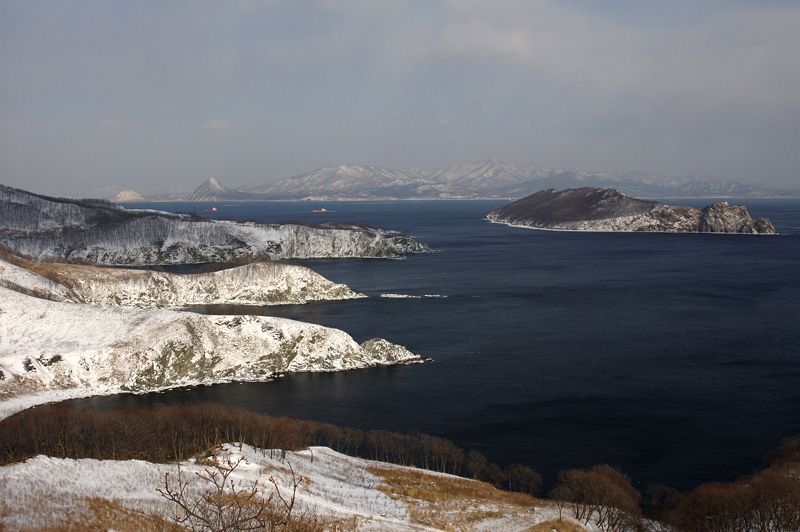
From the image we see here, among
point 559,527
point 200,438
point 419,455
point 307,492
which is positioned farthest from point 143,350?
point 559,527

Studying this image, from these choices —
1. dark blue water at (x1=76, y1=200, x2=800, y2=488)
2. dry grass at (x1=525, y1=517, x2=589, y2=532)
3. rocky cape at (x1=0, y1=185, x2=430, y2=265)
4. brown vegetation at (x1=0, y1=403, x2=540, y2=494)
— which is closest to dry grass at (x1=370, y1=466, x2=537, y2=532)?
dry grass at (x1=525, y1=517, x2=589, y2=532)

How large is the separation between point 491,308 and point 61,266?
192 feet

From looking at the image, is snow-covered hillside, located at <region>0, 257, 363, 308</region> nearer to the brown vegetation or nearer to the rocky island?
the rocky island

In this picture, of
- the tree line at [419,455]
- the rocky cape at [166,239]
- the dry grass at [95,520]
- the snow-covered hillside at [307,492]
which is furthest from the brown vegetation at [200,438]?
the rocky cape at [166,239]

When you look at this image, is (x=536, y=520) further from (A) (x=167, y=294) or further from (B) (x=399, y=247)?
(B) (x=399, y=247)

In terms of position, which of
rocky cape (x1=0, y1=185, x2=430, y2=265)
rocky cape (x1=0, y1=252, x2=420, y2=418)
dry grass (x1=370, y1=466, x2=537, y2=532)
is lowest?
dry grass (x1=370, y1=466, x2=537, y2=532)

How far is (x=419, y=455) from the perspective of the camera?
35.1 meters

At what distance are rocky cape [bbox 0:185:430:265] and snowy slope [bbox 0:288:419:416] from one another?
222 feet

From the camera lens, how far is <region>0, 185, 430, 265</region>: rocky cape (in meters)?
129

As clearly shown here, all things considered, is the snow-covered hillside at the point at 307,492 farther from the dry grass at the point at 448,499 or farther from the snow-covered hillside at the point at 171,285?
the snow-covered hillside at the point at 171,285

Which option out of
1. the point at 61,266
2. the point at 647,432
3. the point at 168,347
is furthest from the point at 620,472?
the point at 61,266

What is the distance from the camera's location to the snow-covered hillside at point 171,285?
7356 centimetres

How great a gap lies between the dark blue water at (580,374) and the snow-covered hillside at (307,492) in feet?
22.1

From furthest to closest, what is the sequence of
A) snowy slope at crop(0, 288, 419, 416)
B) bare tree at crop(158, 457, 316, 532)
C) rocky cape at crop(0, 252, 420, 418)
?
1. snowy slope at crop(0, 288, 419, 416)
2. rocky cape at crop(0, 252, 420, 418)
3. bare tree at crop(158, 457, 316, 532)
